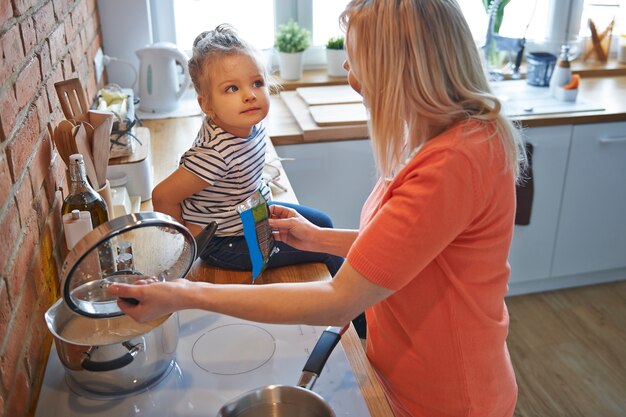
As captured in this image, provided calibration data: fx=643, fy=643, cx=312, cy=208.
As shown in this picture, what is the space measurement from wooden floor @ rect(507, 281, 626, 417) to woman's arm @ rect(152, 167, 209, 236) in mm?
1378

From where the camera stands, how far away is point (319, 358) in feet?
3.11

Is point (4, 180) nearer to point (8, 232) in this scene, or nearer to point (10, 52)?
point (8, 232)

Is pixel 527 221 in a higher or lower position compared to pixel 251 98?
lower

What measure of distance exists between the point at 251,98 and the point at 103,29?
1334 mm

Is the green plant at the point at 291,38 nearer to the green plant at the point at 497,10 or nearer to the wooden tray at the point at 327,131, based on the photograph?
the wooden tray at the point at 327,131

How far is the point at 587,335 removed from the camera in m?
2.46

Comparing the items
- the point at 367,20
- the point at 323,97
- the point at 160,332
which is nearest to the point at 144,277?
the point at 160,332

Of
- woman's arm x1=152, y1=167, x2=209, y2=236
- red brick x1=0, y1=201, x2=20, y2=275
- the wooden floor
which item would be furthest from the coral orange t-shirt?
the wooden floor

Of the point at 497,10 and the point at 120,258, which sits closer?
the point at 120,258

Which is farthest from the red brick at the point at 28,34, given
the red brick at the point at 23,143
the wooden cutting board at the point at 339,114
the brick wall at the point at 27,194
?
the wooden cutting board at the point at 339,114

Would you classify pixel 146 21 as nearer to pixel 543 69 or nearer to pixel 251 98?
pixel 251 98

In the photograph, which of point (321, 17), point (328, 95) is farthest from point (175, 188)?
point (321, 17)

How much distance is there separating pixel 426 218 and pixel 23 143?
64cm

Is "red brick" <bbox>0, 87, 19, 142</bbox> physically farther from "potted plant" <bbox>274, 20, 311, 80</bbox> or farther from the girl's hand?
"potted plant" <bbox>274, 20, 311, 80</bbox>
